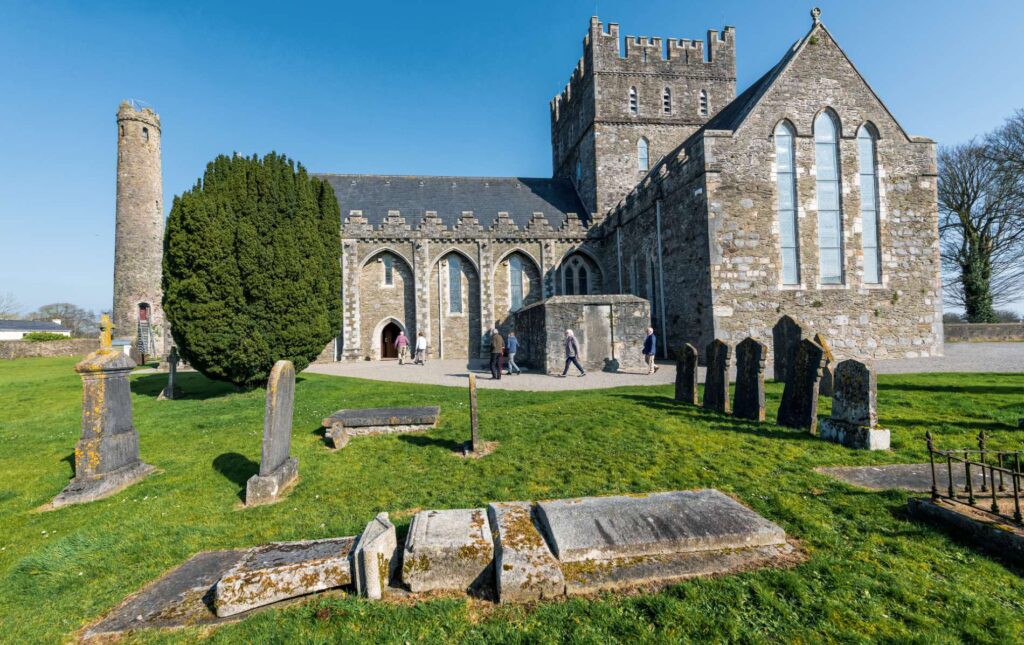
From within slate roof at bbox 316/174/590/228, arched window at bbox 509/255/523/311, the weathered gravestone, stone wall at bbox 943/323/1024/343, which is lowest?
the weathered gravestone

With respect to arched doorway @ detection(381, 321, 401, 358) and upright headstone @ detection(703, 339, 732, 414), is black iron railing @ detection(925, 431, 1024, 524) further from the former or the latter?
arched doorway @ detection(381, 321, 401, 358)

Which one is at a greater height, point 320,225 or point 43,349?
point 320,225

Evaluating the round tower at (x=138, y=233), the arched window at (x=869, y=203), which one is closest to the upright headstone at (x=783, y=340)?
the arched window at (x=869, y=203)

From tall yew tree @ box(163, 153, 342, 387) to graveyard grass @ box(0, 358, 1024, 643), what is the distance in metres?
2.30

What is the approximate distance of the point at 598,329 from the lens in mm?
14461

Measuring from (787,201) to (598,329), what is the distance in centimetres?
766

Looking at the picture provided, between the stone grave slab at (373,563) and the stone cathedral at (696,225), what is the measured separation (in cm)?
1308

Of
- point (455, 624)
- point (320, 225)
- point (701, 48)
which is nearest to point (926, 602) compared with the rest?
point (455, 624)

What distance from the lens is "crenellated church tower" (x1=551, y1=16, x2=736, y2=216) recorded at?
82.0 feet

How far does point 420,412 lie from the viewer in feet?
24.2

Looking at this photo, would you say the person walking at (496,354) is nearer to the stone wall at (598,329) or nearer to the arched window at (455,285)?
the stone wall at (598,329)

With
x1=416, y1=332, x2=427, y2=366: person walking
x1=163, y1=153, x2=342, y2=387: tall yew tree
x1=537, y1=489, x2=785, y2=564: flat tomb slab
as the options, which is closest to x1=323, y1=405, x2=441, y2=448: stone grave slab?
x1=537, y1=489, x2=785, y2=564: flat tomb slab

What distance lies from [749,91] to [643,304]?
11070mm

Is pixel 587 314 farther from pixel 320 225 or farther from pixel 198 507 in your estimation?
pixel 198 507
